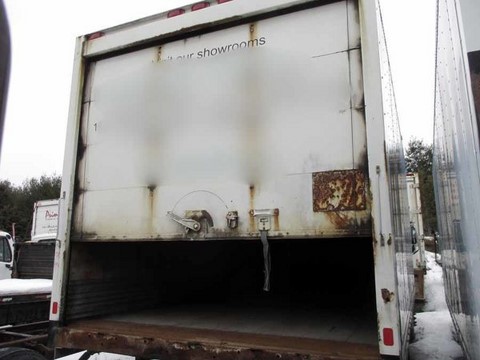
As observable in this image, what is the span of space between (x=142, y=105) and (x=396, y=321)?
2.75 m

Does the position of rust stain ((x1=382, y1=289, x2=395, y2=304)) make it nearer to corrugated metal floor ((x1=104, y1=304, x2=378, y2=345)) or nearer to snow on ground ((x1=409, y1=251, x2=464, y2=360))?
corrugated metal floor ((x1=104, y1=304, x2=378, y2=345))

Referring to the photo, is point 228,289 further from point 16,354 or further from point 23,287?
point 23,287

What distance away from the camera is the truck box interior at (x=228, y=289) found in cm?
425

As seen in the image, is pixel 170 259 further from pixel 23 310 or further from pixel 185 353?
pixel 23 310

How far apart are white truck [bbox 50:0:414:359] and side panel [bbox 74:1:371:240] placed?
0.03ft

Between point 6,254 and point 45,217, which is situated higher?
point 45,217

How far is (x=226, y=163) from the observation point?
11.9ft

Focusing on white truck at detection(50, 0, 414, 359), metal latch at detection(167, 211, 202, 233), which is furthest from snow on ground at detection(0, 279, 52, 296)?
metal latch at detection(167, 211, 202, 233)

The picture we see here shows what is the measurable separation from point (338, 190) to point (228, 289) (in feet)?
14.4

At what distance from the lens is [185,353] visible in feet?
11.5

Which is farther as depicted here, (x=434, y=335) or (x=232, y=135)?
(x=434, y=335)

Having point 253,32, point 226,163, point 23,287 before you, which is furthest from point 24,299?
point 253,32

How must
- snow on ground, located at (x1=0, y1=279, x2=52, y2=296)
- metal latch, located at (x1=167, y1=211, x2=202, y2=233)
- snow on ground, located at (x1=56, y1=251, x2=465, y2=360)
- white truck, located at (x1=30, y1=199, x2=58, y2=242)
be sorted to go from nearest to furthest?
metal latch, located at (x1=167, y1=211, x2=202, y2=233)
snow on ground, located at (x1=56, y1=251, x2=465, y2=360)
snow on ground, located at (x1=0, y1=279, x2=52, y2=296)
white truck, located at (x1=30, y1=199, x2=58, y2=242)

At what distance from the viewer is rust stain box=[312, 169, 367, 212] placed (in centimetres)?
312
